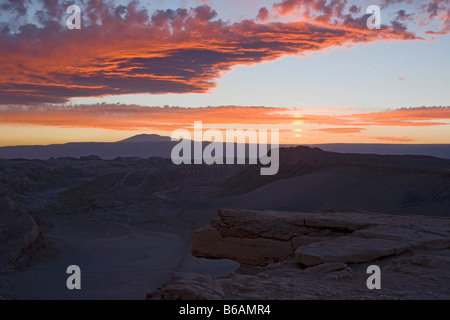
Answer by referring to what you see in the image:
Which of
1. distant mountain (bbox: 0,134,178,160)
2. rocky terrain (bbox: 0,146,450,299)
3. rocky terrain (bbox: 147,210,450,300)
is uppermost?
rocky terrain (bbox: 147,210,450,300)

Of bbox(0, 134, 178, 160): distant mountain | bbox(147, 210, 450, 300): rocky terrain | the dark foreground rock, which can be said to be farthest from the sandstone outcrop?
bbox(0, 134, 178, 160): distant mountain

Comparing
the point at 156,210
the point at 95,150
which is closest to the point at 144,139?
the point at 95,150

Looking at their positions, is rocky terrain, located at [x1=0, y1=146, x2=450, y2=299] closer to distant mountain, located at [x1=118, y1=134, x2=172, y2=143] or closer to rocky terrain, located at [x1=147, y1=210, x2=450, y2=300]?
rocky terrain, located at [x1=147, y1=210, x2=450, y2=300]

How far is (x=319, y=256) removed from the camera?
502 cm

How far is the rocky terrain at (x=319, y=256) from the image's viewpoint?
3.69 meters

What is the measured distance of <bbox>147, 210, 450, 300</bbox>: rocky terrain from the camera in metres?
3.69

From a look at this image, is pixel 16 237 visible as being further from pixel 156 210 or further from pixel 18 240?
pixel 156 210

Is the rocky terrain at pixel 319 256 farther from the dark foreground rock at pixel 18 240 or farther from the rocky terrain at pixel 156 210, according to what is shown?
the dark foreground rock at pixel 18 240

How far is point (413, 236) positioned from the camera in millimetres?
5895

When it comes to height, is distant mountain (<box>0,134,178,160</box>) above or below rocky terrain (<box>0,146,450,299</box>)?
below

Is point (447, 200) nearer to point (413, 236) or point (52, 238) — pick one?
point (413, 236)
